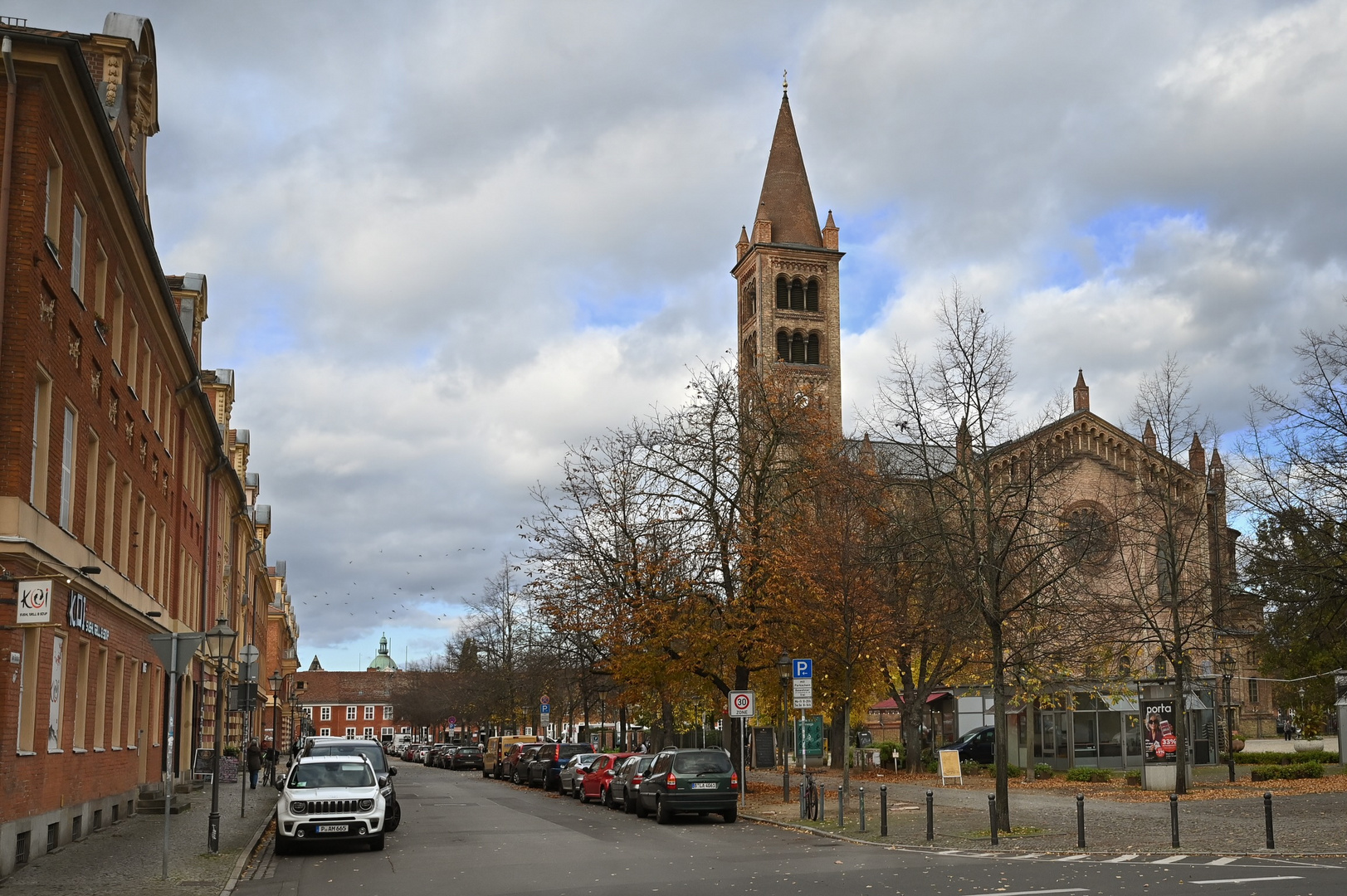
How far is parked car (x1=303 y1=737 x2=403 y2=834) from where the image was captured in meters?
24.4

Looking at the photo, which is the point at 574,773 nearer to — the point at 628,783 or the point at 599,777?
the point at 599,777

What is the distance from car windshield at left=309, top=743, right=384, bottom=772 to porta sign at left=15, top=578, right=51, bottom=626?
32.2ft

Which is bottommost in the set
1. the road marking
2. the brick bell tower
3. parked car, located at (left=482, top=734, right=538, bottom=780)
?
parked car, located at (left=482, top=734, right=538, bottom=780)

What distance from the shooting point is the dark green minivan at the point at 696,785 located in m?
25.6

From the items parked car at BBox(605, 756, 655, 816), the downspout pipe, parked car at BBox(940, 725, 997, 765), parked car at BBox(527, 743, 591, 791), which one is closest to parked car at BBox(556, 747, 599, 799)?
parked car at BBox(527, 743, 591, 791)

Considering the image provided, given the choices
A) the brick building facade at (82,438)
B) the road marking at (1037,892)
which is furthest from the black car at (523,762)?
the road marking at (1037,892)

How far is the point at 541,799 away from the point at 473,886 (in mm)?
22121

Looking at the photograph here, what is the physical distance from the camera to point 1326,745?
45344 millimetres

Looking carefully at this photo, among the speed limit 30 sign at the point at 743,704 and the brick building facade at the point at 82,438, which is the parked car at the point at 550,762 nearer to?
the speed limit 30 sign at the point at 743,704

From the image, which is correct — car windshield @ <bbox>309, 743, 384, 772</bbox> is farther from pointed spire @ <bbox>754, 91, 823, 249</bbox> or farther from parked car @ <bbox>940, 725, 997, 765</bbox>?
pointed spire @ <bbox>754, 91, 823, 249</bbox>

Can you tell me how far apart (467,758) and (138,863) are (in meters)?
51.1

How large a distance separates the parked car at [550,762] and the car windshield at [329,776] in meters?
19.0

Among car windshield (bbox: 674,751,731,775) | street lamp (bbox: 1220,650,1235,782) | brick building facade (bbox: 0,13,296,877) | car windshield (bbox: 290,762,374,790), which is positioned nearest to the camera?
brick building facade (bbox: 0,13,296,877)

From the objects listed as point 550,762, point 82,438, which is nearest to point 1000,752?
point 82,438
